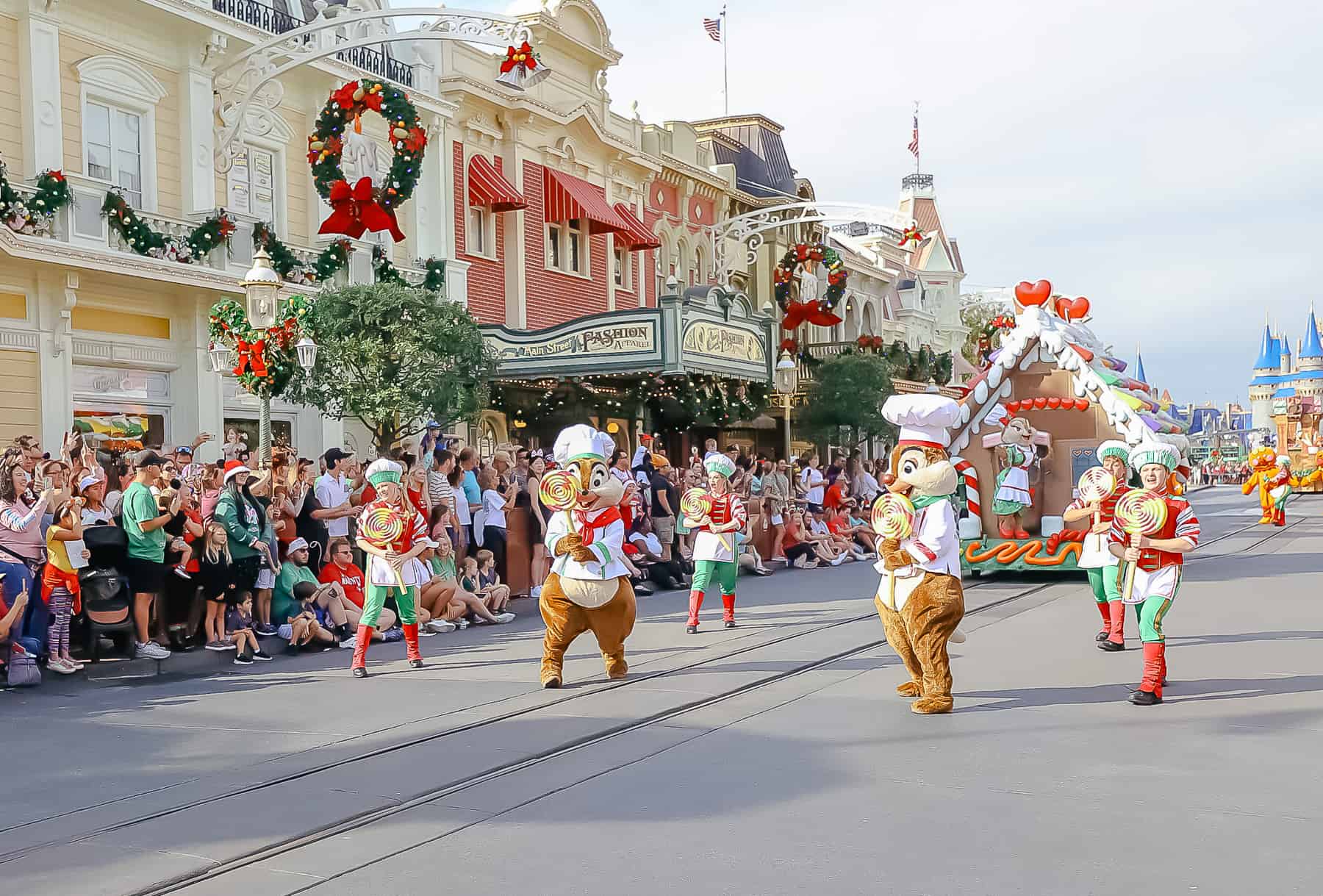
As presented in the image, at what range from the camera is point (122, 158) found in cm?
1653

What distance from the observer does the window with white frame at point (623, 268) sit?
90.6 ft

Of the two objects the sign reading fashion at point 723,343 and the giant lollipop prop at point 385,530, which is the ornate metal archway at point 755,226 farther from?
the giant lollipop prop at point 385,530

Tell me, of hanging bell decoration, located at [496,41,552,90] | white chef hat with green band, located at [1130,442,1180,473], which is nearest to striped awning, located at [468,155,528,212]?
hanging bell decoration, located at [496,41,552,90]

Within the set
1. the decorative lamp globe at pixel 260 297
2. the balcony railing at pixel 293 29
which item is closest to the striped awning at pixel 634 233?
the balcony railing at pixel 293 29

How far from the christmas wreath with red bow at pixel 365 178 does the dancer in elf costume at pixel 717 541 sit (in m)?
7.49

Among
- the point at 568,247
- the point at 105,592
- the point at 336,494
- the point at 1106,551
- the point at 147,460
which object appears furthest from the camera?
the point at 568,247

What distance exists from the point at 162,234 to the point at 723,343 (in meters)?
8.51

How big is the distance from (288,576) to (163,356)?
755cm

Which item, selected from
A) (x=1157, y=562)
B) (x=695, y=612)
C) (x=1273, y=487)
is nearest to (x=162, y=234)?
(x=695, y=612)

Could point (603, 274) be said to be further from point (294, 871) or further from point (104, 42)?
point (294, 871)

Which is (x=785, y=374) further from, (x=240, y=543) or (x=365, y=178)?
(x=240, y=543)

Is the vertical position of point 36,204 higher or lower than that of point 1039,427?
higher

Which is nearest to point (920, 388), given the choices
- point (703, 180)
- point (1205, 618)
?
point (1205, 618)

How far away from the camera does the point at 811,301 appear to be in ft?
100
